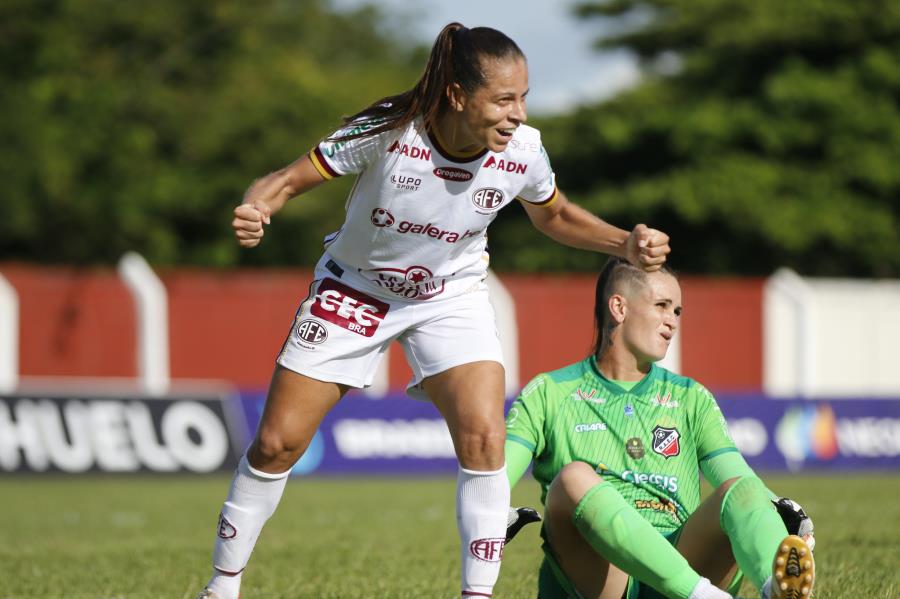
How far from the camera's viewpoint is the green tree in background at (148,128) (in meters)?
26.2

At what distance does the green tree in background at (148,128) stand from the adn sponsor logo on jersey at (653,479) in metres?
22.1

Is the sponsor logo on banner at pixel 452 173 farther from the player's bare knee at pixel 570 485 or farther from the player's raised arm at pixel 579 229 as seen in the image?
the player's bare knee at pixel 570 485

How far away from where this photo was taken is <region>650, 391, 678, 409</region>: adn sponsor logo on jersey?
500 centimetres

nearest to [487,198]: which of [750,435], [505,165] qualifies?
[505,165]

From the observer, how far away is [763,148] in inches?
1192

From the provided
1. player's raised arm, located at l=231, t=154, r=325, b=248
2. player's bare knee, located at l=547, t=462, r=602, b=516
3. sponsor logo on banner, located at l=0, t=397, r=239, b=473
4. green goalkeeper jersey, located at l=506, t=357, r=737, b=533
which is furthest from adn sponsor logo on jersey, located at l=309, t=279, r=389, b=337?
sponsor logo on banner, located at l=0, t=397, r=239, b=473

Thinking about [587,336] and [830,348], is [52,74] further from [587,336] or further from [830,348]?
[830,348]

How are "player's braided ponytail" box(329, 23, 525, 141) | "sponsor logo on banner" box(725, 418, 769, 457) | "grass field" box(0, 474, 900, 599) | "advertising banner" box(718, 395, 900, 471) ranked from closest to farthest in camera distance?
"player's braided ponytail" box(329, 23, 525, 141), "grass field" box(0, 474, 900, 599), "sponsor logo on banner" box(725, 418, 769, 457), "advertising banner" box(718, 395, 900, 471)

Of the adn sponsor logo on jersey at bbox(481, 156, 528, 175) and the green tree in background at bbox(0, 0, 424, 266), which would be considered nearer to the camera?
the adn sponsor logo on jersey at bbox(481, 156, 528, 175)

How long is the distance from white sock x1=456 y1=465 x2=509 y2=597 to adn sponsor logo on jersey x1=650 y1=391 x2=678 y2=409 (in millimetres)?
614

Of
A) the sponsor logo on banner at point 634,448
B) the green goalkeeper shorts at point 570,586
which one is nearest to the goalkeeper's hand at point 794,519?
the green goalkeeper shorts at point 570,586

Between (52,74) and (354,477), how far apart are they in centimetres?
1408

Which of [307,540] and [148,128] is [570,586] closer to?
[307,540]

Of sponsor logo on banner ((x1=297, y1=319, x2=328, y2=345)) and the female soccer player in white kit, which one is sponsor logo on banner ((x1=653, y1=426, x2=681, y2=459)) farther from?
sponsor logo on banner ((x1=297, y1=319, x2=328, y2=345))
